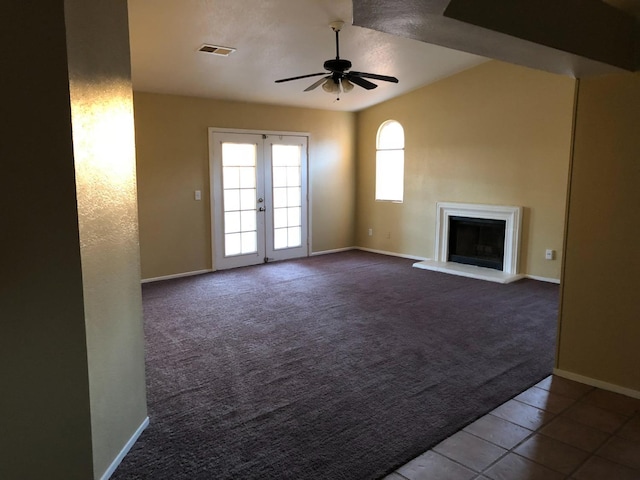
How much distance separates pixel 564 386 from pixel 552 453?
0.92m

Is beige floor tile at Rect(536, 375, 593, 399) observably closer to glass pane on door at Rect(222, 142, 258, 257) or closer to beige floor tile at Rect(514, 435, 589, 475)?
beige floor tile at Rect(514, 435, 589, 475)

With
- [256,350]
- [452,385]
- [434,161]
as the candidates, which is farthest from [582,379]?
[434,161]

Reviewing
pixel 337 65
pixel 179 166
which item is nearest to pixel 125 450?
pixel 337 65

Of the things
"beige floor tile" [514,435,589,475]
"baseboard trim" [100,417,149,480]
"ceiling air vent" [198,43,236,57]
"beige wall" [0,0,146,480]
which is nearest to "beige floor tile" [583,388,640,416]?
"beige floor tile" [514,435,589,475]

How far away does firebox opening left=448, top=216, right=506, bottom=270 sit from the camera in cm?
676

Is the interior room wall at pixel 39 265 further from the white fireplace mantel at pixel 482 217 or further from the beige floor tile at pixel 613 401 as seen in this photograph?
the white fireplace mantel at pixel 482 217

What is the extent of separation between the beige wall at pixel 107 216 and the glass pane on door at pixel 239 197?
4.43m

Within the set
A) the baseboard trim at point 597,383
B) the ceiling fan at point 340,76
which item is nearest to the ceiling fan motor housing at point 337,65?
the ceiling fan at point 340,76

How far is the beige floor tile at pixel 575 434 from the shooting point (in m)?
2.58

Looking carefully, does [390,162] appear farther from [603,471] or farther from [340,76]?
[603,471]

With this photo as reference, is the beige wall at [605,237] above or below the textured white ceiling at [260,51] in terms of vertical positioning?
below

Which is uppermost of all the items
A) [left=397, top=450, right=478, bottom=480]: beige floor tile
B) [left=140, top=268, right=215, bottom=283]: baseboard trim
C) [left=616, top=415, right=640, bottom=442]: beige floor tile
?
[left=140, top=268, right=215, bottom=283]: baseboard trim

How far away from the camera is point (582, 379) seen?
3.33 meters

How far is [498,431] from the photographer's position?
2711 mm
